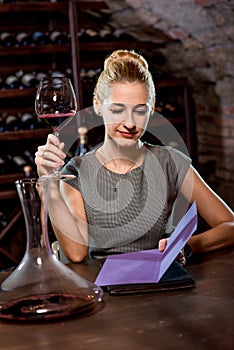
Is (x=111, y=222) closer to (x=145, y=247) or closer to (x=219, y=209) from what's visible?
(x=145, y=247)

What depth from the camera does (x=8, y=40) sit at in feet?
15.0

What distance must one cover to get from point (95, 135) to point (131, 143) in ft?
8.15

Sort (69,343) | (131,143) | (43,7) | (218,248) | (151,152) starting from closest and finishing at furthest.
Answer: (69,343), (218,248), (131,143), (151,152), (43,7)

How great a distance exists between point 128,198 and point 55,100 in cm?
60

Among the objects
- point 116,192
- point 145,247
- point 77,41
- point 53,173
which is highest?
point 77,41

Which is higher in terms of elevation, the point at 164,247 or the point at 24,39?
the point at 24,39

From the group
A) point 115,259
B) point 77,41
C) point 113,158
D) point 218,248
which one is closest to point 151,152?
point 113,158

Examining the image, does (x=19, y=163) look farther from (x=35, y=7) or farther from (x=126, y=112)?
(x=126, y=112)

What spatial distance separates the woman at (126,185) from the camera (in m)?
2.26

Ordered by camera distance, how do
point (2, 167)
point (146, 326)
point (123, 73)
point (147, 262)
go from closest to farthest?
point (146, 326) < point (147, 262) < point (123, 73) < point (2, 167)

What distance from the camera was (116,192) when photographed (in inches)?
94.7

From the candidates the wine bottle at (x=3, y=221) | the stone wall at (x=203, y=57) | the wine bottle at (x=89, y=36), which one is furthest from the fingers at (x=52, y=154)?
the wine bottle at (x=89, y=36)

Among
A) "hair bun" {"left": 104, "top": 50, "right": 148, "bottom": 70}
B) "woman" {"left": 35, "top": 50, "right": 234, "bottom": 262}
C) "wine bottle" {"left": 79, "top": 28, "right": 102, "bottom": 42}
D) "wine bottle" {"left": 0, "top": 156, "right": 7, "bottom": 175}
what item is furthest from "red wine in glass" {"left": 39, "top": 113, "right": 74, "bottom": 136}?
"wine bottle" {"left": 79, "top": 28, "right": 102, "bottom": 42}

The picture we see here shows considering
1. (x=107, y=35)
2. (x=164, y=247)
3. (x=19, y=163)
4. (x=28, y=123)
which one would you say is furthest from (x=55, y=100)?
(x=107, y=35)
